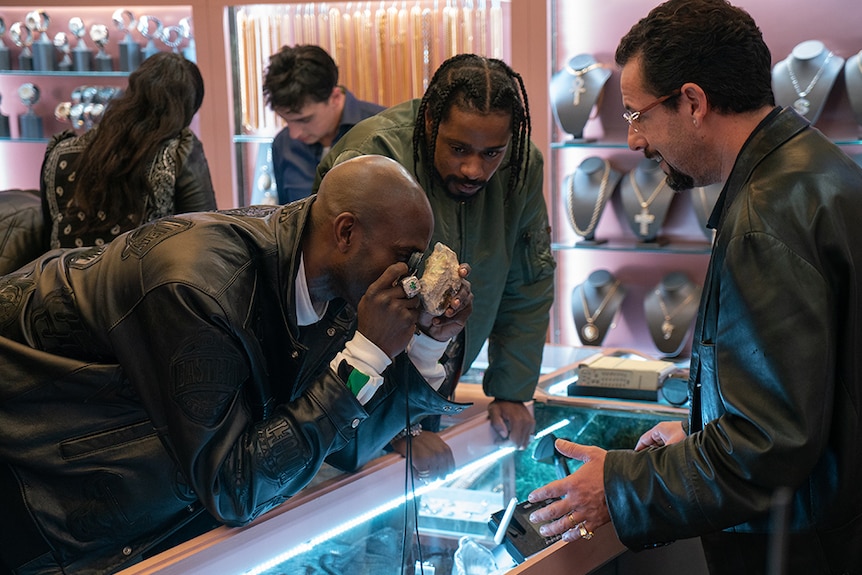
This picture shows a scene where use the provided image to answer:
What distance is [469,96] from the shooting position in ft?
7.47

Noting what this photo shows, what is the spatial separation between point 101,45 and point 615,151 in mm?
2896

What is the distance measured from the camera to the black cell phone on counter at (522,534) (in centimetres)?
181

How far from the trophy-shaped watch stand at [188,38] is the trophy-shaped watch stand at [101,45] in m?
0.44

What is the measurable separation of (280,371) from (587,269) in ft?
10.8

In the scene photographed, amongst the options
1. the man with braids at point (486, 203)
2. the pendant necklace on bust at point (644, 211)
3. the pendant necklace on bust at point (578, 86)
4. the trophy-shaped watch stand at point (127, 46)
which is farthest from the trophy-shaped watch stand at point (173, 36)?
the man with braids at point (486, 203)

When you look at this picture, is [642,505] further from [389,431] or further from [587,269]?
[587,269]

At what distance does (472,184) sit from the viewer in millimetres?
2301

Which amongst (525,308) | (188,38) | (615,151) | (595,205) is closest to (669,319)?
(595,205)

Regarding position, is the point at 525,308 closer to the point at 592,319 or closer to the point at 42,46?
the point at 592,319

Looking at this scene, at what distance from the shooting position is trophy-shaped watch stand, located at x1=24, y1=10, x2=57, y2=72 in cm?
562

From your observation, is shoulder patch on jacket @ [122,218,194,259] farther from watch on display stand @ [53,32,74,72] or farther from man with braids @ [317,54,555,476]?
watch on display stand @ [53,32,74,72]

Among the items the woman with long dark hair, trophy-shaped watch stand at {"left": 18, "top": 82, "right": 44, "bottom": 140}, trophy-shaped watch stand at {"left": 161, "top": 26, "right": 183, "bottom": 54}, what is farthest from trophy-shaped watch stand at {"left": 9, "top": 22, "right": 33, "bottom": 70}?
the woman with long dark hair

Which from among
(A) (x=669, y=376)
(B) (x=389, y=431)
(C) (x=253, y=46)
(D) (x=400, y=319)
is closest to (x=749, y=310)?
(D) (x=400, y=319)

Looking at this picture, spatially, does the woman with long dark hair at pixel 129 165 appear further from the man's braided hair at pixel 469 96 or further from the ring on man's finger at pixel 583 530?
the ring on man's finger at pixel 583 530
